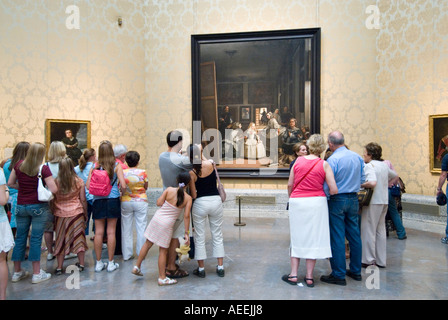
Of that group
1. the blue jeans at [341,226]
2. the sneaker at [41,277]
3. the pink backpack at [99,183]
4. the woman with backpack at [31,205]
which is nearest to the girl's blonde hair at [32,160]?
the woman with backpack at [31,205]

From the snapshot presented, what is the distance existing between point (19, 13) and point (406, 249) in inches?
356

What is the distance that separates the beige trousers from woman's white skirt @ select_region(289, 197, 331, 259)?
1119mm

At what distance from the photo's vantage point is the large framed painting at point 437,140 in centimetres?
739

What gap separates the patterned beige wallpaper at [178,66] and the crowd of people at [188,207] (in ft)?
11.1

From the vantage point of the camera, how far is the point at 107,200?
5047 mm

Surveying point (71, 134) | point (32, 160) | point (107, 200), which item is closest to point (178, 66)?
point (71, 134)

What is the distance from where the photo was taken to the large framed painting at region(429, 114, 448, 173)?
7.39 meters

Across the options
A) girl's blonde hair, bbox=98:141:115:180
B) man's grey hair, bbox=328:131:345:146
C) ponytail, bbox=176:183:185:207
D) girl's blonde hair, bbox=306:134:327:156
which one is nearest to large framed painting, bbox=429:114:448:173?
man's grey hair, bbox=328:131:345:146

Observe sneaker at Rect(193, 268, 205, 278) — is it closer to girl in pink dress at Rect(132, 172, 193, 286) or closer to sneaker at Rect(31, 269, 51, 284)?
girl in pink dress at Rect(132, 172, 193, 286)

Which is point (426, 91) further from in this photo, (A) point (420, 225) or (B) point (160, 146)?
(B) point (160, 146)

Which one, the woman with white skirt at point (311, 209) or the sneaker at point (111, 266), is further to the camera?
the sneaker at point (111, 266)

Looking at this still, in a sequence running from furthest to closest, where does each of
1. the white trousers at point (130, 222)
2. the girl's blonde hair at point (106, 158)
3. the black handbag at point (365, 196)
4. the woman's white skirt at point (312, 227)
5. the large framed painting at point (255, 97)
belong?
the large framed painting at point (255, 97), the white trousers at point (130, 222), the girl's blonde hair at point (106, 158), the black handbag at point (365, 196), the woman's white skirt at point (312, 227)

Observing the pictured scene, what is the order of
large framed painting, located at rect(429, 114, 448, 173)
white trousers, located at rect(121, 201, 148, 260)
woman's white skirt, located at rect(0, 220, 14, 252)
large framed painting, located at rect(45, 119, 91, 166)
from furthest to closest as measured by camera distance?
large framed painting, located at rect(45, 119, 91, 166) < large framed painting, located at rect(429, 114, 448, 173) < white trousers, located at rect(121, 201, 148, 260) < woman's white skirt, located at rect(0, 220, 14, 252)

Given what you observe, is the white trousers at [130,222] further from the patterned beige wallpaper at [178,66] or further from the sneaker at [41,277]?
the patterned beige wallpaper at [178,66]
